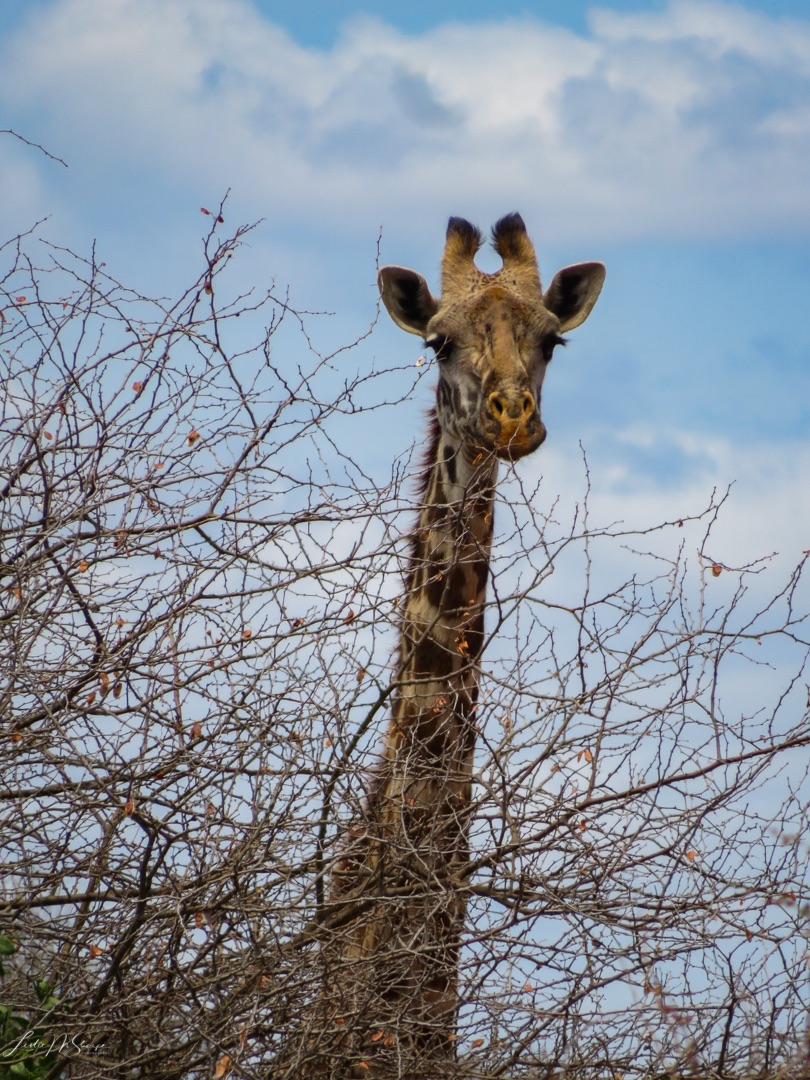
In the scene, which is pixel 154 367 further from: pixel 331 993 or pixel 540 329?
pixel 331 993

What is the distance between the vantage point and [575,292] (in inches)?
311

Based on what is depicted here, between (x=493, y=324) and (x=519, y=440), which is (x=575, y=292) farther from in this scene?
(x=519, y=440)

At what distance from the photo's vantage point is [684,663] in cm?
572

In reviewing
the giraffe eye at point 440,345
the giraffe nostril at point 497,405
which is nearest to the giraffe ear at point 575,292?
the giraffe eye at point 440,345

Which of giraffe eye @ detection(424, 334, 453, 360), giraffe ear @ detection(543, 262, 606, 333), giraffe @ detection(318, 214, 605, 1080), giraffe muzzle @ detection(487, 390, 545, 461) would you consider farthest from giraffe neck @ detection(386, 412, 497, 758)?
giraffe ear @ detection(543, 262, 606, 333)

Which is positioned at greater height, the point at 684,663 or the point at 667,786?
the point at 684,663

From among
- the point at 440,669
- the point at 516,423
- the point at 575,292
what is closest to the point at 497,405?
the point at 516,423

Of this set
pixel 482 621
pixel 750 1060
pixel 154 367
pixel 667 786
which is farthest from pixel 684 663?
pixel 154 367

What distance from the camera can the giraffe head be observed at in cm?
657

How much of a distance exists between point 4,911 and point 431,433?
3.11 meters

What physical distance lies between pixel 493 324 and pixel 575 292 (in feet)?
3.21

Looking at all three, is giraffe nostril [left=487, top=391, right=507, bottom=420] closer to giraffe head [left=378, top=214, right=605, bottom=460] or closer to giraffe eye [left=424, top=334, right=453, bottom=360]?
giraffe head [left=378, top=214, right=605, bottom=460]

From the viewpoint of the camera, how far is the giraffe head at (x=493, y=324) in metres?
6.57

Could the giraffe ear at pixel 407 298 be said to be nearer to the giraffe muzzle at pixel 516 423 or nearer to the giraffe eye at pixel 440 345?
the giraffe eye at pixel 440 345
